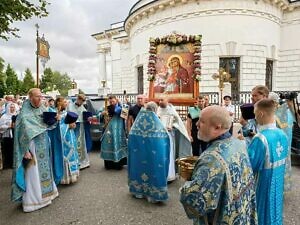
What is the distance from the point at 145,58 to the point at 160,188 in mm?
16951

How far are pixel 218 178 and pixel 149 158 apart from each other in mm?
2908

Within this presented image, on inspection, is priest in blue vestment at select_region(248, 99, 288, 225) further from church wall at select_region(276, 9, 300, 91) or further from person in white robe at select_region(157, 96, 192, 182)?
church wall at select_region(276, 9, 300, 91)

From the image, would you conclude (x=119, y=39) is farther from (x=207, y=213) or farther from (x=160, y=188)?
(x=207, y=213)

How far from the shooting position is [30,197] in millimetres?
4332

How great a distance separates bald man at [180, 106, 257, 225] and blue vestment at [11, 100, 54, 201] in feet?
10.4

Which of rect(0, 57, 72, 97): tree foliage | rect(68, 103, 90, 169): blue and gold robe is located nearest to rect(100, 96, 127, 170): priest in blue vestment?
rect(68, 103, 90, 169): blue and gold robe

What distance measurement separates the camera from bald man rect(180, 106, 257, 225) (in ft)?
5.82

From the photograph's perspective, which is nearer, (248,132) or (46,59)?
(248,132)

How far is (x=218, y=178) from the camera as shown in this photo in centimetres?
177

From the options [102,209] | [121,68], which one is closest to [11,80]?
[121,68]

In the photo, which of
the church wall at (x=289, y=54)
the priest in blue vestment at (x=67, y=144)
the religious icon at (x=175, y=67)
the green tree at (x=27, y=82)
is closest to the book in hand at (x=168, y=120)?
the priest in blue vestment at (x=67, y=144)

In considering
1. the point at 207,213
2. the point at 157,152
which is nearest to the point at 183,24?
the point at 157,152

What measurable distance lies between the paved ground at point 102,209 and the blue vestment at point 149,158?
0.22 metres

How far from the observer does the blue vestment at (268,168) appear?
8.04ft
